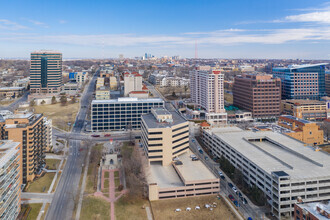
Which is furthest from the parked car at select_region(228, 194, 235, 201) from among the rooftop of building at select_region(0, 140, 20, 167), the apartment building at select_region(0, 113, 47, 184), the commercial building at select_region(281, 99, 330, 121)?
the commercial building at select_region(281, 99, 330, 121)

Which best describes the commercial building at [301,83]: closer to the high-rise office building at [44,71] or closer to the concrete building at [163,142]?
the concrete building at [163,142]

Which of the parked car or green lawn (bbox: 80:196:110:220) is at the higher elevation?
the parked car

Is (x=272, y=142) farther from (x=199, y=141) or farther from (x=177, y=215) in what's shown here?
(x=177, y=215)

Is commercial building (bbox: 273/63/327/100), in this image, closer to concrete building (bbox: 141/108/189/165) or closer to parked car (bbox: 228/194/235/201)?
concrete building (bbox: 141/108/189/165)

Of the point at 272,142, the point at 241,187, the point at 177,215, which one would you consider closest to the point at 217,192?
the point at 241,187

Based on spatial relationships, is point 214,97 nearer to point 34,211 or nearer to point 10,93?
point 34,211

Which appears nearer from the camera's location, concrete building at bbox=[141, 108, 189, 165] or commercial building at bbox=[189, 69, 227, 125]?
concrete building at bbox=[141, 108, 189, 165]
